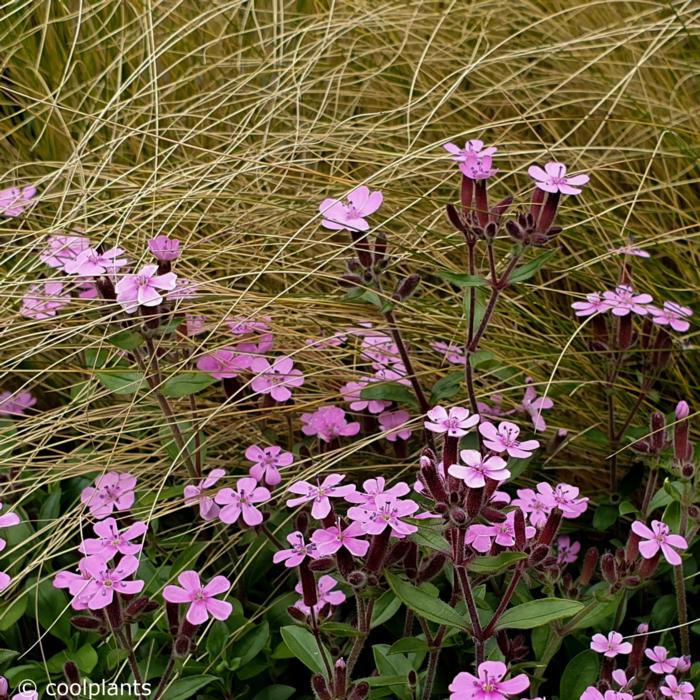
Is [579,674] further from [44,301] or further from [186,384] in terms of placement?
[44,301]

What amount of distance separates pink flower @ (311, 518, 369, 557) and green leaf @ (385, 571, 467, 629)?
0.13 ft

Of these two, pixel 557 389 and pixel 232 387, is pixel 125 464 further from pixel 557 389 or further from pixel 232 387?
pixel 557 389

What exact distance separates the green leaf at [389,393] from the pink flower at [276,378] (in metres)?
0.10

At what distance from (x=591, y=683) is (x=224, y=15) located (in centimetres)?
175

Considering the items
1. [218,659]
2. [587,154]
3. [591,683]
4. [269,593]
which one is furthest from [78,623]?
[587,154]

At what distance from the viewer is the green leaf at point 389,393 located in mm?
1323

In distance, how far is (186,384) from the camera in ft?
4.26

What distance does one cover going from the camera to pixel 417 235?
1.68 m

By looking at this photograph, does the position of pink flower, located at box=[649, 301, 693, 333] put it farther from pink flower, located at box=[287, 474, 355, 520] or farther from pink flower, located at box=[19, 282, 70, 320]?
pink flower, located at box=[19, 282, 70, 320]

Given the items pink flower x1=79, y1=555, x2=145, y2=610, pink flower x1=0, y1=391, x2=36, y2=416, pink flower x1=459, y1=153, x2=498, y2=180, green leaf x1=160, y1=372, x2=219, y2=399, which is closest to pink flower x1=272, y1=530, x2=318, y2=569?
pink flower x1=79, y1=555, x2=145, y2=610

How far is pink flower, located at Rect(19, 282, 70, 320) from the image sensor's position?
1.45 m

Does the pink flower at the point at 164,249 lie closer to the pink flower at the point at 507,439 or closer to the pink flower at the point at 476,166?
the pink flower at the point at 476,166

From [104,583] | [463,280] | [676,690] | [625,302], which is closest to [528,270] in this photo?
[463,280]

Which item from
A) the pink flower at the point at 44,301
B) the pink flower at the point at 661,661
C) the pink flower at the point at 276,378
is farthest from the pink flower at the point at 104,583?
the pink flower at the point at 661,661
